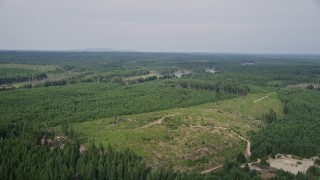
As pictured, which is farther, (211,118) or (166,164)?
(211,118)

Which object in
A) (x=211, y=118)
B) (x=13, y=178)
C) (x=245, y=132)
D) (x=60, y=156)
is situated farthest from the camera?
(x=211, y=118)

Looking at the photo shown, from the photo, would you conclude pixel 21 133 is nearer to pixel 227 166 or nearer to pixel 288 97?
pixel 227 166

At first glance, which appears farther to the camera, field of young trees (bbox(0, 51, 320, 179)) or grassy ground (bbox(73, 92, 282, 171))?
grassy ground (bbox(73, 92, 282, 171))

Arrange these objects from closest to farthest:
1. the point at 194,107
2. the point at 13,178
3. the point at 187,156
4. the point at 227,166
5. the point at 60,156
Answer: the point at 13,178
the point at 60,156
the point at 227,166
the point at 187,156
the point at 194,107

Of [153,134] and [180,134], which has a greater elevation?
[153,134]

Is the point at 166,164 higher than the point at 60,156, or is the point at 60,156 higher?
the point at 60,156

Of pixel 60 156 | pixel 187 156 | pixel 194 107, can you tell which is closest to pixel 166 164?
pixel 187 156

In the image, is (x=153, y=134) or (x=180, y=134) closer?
(x=153, y=134)

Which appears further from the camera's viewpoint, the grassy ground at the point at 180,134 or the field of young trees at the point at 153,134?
the grassy ground at the point at 180,134
